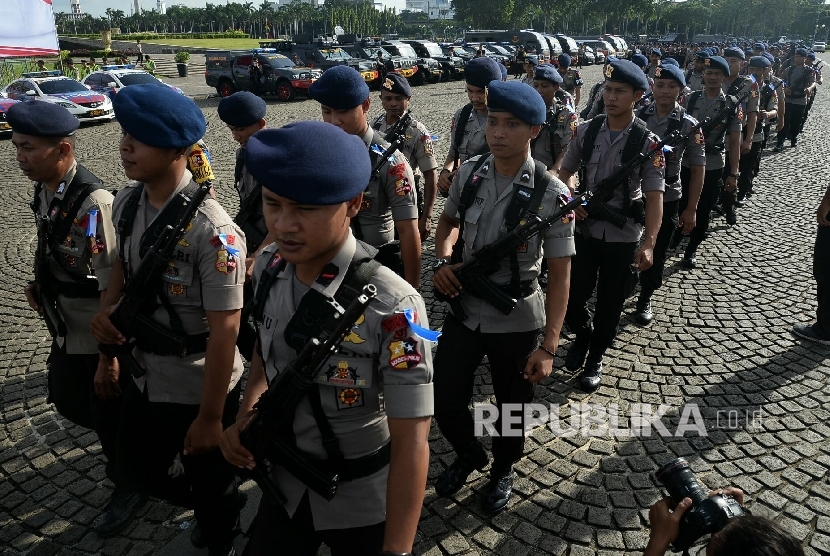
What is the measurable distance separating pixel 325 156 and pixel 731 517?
1.70m

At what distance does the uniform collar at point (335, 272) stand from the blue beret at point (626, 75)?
3.29m

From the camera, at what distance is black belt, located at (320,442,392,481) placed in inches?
77.8

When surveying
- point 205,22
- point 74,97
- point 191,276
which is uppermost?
point 191,276

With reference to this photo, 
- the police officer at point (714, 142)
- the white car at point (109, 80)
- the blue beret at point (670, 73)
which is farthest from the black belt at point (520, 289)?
the white car at point (109, 80)

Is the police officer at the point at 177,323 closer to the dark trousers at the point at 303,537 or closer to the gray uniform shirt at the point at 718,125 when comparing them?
the dark trousers at the point at 303,537

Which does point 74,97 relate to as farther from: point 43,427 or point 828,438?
point 828,438

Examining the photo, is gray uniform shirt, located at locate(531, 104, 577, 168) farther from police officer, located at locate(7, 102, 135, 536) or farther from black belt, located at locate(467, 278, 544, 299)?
police officer, located at locate(7, 102, 135, 536)

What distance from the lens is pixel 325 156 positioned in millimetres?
1724

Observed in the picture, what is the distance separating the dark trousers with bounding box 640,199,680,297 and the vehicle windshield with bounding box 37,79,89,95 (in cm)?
1703

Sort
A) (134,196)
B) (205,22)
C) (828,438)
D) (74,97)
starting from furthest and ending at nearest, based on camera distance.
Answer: (205,22) < (74,97) < (828,438) < (134,196)

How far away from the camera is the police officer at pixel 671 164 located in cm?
556

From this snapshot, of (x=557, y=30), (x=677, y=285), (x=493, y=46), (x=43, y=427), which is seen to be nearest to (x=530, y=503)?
(x=43, y=427)

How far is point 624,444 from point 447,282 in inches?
70.7

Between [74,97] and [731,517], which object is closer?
[731,517]
